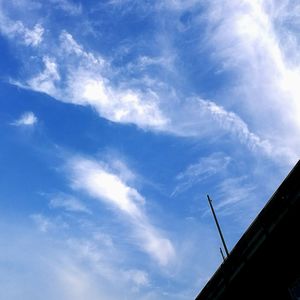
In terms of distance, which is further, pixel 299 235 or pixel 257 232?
pixel 257 232

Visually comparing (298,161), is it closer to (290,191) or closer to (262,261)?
(290,191)

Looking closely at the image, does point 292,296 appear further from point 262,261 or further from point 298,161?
point 298,161

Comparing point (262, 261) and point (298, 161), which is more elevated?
point (298, 161)

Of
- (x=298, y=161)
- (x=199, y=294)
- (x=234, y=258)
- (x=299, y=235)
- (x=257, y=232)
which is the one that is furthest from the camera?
(x=199, y=294)

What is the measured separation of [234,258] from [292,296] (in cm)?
141

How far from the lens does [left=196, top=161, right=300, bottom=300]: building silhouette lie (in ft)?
21.3

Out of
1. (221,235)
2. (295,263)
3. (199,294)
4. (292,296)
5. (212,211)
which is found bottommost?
(292,296)

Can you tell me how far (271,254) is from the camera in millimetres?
7109

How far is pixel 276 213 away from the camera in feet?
21.9

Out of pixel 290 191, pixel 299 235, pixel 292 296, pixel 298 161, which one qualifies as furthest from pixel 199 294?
pixel 298 161

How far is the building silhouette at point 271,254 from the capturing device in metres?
6.49

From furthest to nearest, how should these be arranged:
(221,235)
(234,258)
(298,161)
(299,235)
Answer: (221,235) < (234,258) < (299,235) < (298,161)

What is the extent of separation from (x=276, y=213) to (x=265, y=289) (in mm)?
2029

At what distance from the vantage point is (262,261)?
23.9 ft
